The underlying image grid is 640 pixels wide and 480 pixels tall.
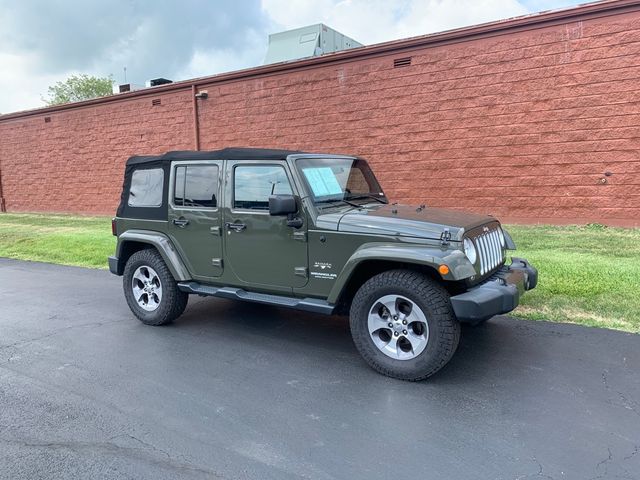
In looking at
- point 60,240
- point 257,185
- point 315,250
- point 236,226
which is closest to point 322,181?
point 257,185

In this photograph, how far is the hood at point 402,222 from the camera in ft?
13.1

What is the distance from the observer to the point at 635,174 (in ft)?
30.3

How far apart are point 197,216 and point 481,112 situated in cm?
740

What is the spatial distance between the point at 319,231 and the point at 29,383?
2.71 meters

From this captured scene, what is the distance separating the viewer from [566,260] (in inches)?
287

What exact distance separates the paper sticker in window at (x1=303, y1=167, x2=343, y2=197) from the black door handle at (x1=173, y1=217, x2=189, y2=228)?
1518 millimetres

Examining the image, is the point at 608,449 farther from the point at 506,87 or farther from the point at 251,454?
the point at 506,87

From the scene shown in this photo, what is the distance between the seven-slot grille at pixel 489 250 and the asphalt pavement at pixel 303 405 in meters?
0.81

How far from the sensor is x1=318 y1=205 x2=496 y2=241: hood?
13.1ft

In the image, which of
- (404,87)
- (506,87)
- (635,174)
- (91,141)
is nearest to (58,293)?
(404,87)

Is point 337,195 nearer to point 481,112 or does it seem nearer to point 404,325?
point 404,325

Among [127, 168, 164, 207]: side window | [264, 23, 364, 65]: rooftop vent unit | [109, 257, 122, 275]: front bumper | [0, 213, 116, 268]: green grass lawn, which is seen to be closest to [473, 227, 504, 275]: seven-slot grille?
[127, 168, 164, 207]: side window

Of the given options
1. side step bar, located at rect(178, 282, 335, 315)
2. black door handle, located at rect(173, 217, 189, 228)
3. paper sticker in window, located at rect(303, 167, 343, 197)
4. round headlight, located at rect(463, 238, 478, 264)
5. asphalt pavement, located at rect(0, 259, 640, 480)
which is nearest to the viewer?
asphalt pavement, located at rect(0, 259, 640, 480)

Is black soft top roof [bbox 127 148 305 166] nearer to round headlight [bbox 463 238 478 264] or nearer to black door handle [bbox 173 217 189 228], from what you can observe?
black door handle [bbox 173 217 189 228]
